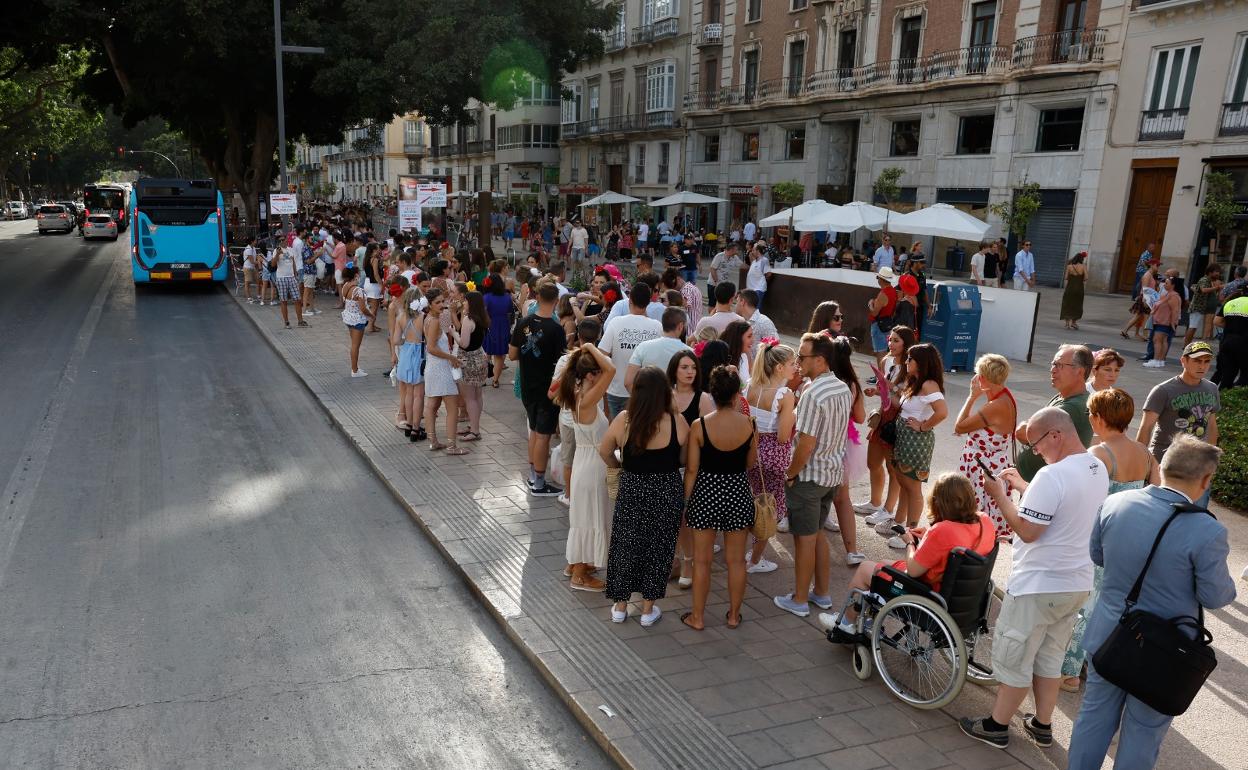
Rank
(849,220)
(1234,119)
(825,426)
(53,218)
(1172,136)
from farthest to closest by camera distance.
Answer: (53,218) < (1172,136) < (1234,119) < (849,220) < (825,426)

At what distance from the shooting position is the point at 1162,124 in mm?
24297

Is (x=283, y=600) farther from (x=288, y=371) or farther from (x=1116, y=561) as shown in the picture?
(x=288, y=371)

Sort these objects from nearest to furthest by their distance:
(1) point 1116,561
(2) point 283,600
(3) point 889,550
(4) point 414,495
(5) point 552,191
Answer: (1) point 1116,561 → (2) point 283,600 → (3) point 889,550 → (4) point 414,495 → (5) point 552,191

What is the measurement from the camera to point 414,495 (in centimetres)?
794

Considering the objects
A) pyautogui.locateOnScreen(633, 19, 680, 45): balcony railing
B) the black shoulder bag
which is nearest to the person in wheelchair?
the black shoulder bag

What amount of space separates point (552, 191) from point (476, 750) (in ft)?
176

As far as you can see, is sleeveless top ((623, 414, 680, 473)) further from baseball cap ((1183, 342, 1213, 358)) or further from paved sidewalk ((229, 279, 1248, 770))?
baseball cap ((1183, 342, 1213, 358))

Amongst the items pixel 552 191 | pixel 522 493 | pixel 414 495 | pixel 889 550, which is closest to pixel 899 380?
pixel 889 550

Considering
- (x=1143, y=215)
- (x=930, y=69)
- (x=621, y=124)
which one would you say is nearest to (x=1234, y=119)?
(x=1143, y=215)

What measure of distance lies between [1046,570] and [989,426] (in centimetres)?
192

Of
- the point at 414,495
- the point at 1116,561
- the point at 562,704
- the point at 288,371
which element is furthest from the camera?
the point at 288,371

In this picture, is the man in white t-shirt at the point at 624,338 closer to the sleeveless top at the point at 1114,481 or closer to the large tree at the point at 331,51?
the sleeveless top at the point at 1114,481

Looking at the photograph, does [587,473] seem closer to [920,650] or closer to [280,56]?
[920,650]

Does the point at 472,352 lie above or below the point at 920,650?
above
